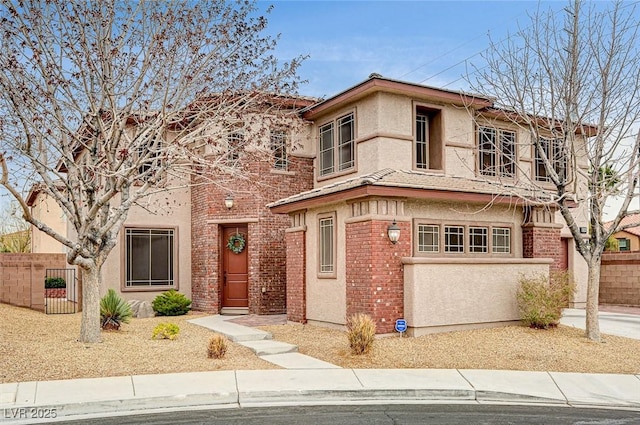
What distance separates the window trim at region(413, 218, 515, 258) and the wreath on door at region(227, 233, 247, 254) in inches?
238

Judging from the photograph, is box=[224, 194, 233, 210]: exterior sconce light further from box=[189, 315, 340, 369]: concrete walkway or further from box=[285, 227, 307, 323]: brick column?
box=[189, 315, 340, 369]: concrete walkway

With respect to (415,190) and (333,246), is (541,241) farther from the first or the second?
(333,246)

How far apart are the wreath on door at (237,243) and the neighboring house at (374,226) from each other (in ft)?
0.39

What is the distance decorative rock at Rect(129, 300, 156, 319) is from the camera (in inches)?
677

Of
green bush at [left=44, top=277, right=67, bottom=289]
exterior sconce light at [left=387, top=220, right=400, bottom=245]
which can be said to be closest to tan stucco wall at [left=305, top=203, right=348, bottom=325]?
exterior sconce light at [left=387, top=220, right=400, bottom=245]

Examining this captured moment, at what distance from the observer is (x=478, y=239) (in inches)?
583

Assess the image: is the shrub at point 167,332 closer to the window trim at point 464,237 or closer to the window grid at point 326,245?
the window grid at point 326,245

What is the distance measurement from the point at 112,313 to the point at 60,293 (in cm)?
1138

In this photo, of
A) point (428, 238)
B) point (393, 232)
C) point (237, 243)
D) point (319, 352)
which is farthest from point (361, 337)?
point (237, 243)

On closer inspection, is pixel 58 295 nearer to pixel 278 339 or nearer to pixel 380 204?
pixel 278 339

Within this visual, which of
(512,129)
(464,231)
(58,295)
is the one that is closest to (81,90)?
(464,231)

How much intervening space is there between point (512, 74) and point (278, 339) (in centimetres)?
785

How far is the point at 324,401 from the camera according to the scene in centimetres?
845

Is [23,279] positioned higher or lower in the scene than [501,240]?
lower
